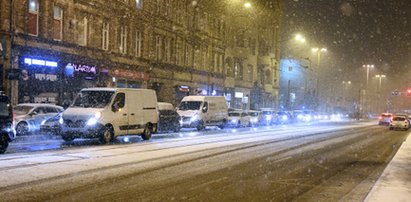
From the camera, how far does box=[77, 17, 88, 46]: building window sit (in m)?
35.2

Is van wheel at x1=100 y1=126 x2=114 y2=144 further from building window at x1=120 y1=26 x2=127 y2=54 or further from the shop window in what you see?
building window at x1=120 y1=26 x2=127 y2=54

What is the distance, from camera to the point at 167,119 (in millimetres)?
30062

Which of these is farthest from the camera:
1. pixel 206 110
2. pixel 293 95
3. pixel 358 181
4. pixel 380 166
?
pixel 293 95

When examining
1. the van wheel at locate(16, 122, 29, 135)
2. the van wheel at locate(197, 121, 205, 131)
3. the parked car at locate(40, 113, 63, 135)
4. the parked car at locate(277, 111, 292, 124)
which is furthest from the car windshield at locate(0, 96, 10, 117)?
the parked car at locate(277, 111, 292, 124)

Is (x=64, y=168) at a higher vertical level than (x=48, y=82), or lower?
lower

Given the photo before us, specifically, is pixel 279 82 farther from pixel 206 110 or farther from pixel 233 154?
pixel 233 154

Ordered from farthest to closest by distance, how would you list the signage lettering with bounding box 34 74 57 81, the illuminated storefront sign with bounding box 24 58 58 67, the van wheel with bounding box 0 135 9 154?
the signage lettering with bounding box 34 74 57 81, the illuminated storefront sign with bounding box 24 58 58 67, the van wheel with bounding box 0 135 9 154

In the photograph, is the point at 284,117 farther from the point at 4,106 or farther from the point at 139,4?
the point at 4,106

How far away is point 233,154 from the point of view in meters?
17.7

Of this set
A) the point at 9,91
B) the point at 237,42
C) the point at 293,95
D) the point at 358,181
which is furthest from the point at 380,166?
the point at 293,95

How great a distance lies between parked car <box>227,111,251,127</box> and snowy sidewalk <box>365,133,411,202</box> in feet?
84.4

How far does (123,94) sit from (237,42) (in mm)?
42204

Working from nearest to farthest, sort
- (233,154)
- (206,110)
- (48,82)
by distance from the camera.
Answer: (233,154), (48,82), (206,110)

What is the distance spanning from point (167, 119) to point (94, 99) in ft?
29.4
